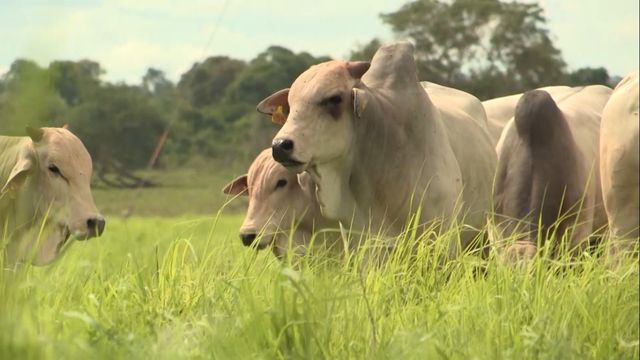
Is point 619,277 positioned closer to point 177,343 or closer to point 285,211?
point 177,343

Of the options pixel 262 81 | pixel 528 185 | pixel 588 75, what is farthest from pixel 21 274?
pixel 262 81

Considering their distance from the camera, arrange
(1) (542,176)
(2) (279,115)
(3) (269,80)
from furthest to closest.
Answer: (3) (269,80), (2) (279,115), (1) (542,176)

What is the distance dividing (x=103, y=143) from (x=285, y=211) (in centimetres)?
314

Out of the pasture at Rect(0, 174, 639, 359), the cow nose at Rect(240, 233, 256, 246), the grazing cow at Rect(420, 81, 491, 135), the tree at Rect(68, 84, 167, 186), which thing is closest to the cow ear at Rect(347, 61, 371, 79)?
the cow nose at Rect(240, 233, 256, 246)

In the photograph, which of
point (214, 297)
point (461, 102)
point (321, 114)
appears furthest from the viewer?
point (461, 102)

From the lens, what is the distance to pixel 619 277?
2.91 meters

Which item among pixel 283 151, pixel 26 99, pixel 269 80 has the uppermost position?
pixel 26 99

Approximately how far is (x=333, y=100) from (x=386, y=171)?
380mm

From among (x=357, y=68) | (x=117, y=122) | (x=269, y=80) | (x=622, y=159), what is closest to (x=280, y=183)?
(x=357, y=68)

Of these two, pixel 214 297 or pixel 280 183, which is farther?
pixel 280 183

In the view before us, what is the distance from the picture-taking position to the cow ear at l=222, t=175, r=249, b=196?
560 centimetres

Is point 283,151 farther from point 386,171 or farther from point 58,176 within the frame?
point 58,176

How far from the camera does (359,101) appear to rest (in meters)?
4.64

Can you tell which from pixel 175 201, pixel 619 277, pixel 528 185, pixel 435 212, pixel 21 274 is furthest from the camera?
pixel 175 201
